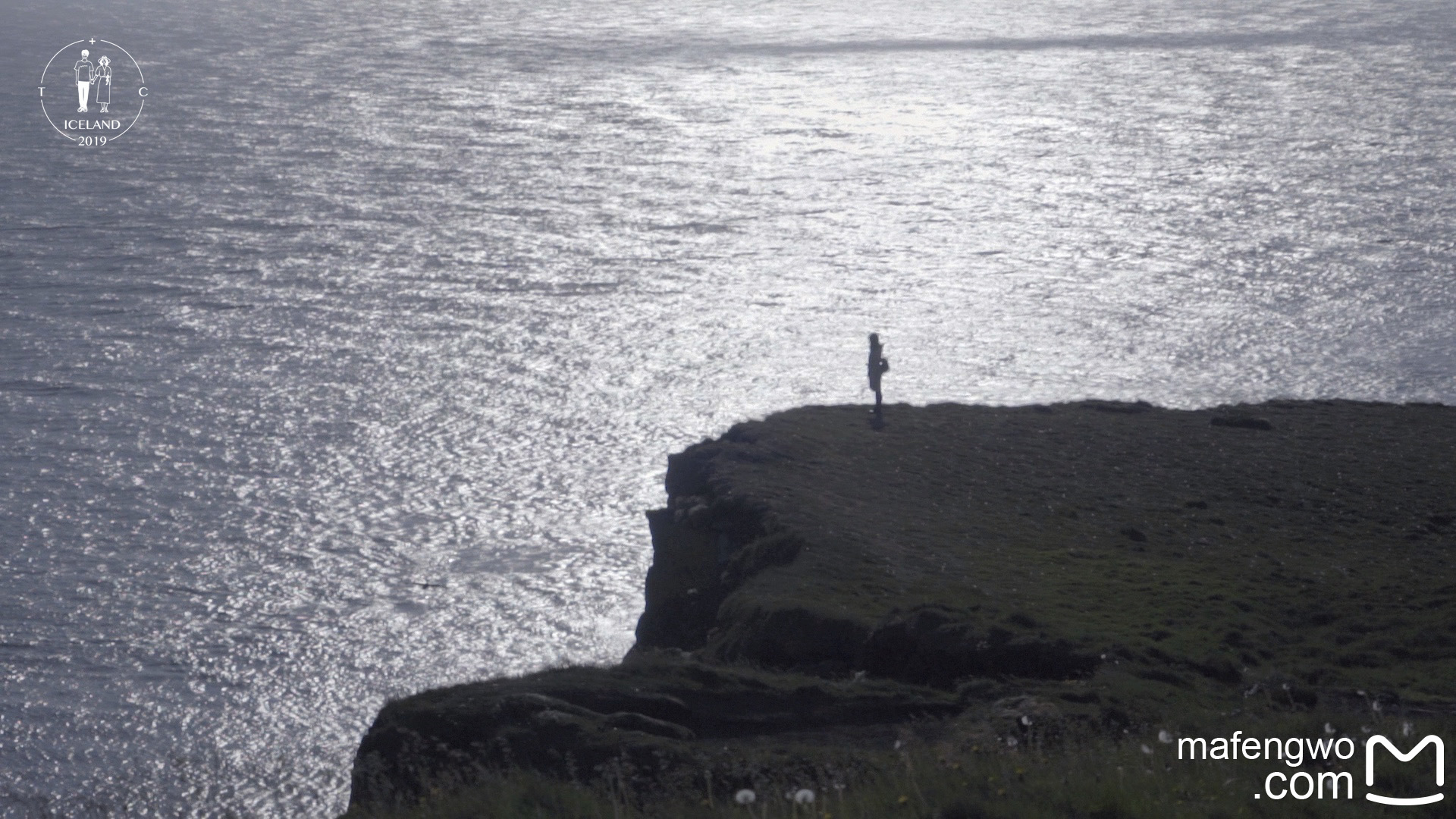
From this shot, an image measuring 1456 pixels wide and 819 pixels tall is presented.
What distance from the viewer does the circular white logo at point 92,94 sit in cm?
6481

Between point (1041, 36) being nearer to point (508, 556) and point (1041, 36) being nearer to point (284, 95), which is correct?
point (284, 95)

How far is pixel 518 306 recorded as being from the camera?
144 ft

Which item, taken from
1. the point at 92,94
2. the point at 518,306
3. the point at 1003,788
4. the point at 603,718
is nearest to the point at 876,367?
the point at 603,718

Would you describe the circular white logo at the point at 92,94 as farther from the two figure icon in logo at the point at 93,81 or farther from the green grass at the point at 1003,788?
the green grass at the point at 1003,788

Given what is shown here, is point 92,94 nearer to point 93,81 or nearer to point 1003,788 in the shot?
point 93,81

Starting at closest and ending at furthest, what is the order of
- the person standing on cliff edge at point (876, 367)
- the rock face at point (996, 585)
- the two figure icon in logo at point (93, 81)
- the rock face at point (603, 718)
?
1. the rock face at point (603, 718)
2. the rock face at point (996, 585)
3. the person standing on cliff edge at point (876, 367)
4. the two figure icon in logo at point (93, 81)

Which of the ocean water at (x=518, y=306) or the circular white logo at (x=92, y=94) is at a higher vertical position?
the circular white logo at (x=92, y=94)

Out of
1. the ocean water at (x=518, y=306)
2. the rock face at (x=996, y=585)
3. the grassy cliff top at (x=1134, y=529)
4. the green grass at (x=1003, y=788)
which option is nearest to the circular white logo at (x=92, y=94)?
the ocean water at (x=518, y=306)

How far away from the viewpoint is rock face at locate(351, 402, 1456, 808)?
11039 millimetres

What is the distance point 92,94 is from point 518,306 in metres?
39.0

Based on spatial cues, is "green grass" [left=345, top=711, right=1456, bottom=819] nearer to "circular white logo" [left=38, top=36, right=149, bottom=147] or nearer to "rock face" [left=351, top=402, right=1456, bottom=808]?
"rock face" [left=351, top=402, right=1456, bottom=808]

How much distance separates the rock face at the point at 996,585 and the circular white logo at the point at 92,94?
5256 cm

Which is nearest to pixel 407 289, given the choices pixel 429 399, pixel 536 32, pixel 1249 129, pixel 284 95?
pixel 429 399

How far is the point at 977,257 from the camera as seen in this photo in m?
47.8
